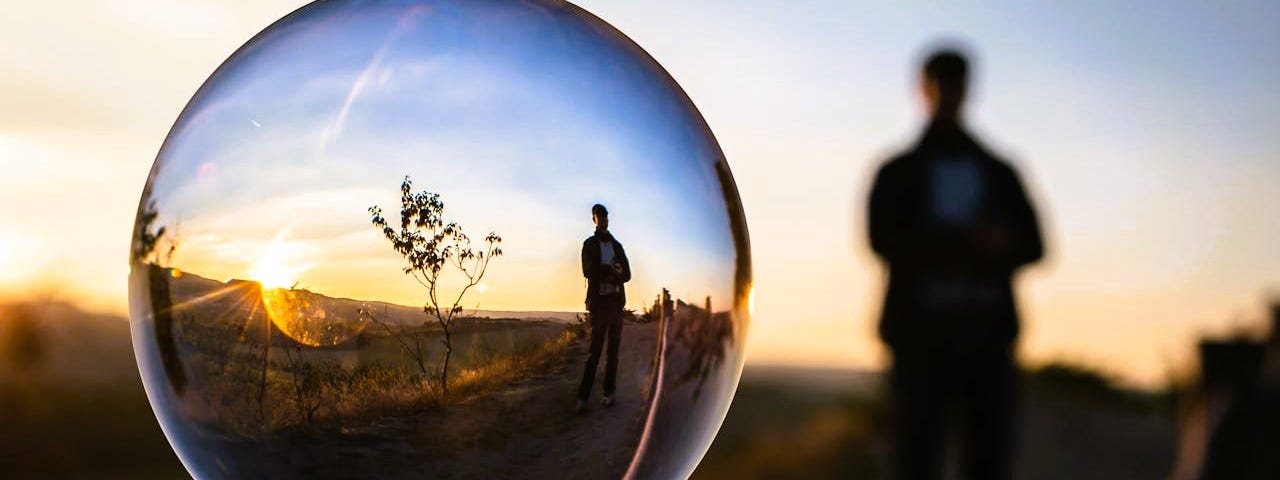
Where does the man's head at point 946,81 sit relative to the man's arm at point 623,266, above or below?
above

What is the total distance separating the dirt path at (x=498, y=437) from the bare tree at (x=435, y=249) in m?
0.29

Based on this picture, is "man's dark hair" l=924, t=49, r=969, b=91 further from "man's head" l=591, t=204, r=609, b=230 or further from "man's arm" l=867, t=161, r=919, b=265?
"man's head" l=591, t=204, r=609, b=230

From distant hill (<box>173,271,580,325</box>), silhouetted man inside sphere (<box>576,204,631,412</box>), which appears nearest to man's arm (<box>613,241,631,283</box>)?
silhouetted man inside sphere (<box>576,204,631,412</box>)

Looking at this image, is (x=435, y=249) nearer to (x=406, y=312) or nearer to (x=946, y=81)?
(x=406, y=312)

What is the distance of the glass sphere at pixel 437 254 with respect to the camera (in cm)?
304

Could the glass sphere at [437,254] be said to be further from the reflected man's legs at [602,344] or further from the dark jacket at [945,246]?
the dark jacket at [945,246]

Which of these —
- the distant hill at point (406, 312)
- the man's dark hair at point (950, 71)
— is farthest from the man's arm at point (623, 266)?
the man's dark hair at point (950, 71)

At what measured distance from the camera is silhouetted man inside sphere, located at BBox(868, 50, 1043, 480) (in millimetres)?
4441

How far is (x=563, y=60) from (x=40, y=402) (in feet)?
57.7

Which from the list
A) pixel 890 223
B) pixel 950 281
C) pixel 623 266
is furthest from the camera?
pixel 890 223

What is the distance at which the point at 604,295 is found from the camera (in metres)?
3.22

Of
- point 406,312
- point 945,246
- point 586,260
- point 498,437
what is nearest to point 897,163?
point 945,246

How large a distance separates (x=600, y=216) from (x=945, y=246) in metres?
1.81

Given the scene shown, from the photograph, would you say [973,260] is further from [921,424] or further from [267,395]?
[267,395]
